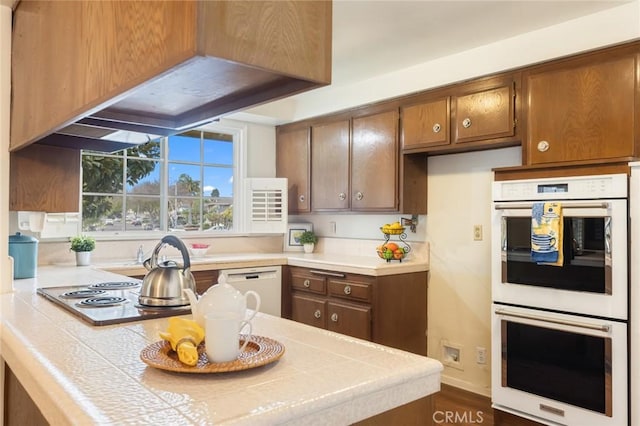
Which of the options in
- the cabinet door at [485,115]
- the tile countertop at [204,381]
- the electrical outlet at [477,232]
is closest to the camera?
the tile countertop at [204,381]

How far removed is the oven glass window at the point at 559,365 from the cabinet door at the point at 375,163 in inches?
51.5

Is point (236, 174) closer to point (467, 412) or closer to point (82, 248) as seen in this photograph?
point (82, 248)

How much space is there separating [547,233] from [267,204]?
2537mm

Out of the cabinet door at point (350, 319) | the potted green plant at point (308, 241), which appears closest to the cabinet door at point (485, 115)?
the cabinet door at point (350, 319)

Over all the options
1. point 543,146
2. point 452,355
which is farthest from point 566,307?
point 452,355

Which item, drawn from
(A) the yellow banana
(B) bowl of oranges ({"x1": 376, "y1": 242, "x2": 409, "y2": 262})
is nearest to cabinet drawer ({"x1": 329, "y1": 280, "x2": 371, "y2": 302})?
(B) bowl of oranges ({"x1": 376, "y1": 242, "x2": 409, "y2": 262})

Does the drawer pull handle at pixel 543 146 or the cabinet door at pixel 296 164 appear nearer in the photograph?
the drawer pull handle at pixel 543 146

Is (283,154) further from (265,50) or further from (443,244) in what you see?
(265,50)

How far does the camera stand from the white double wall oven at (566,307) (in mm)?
2246

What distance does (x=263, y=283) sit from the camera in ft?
12.1

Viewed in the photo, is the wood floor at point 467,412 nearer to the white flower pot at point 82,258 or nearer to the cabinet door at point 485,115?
the cabinet door at point 485,115

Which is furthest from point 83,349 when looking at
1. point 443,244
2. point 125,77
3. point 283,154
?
point 283,154

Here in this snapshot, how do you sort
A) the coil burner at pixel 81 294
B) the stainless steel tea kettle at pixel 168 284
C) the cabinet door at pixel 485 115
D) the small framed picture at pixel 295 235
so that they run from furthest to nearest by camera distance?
the small framed picture at pixel 295 235
the cabinet door at pixel 485 115
the coil burner at pixel 81 294
the stainless steel tea kettle at pixel 168 284

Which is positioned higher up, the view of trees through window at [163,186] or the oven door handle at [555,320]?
the view of trees through window at [163,186]
